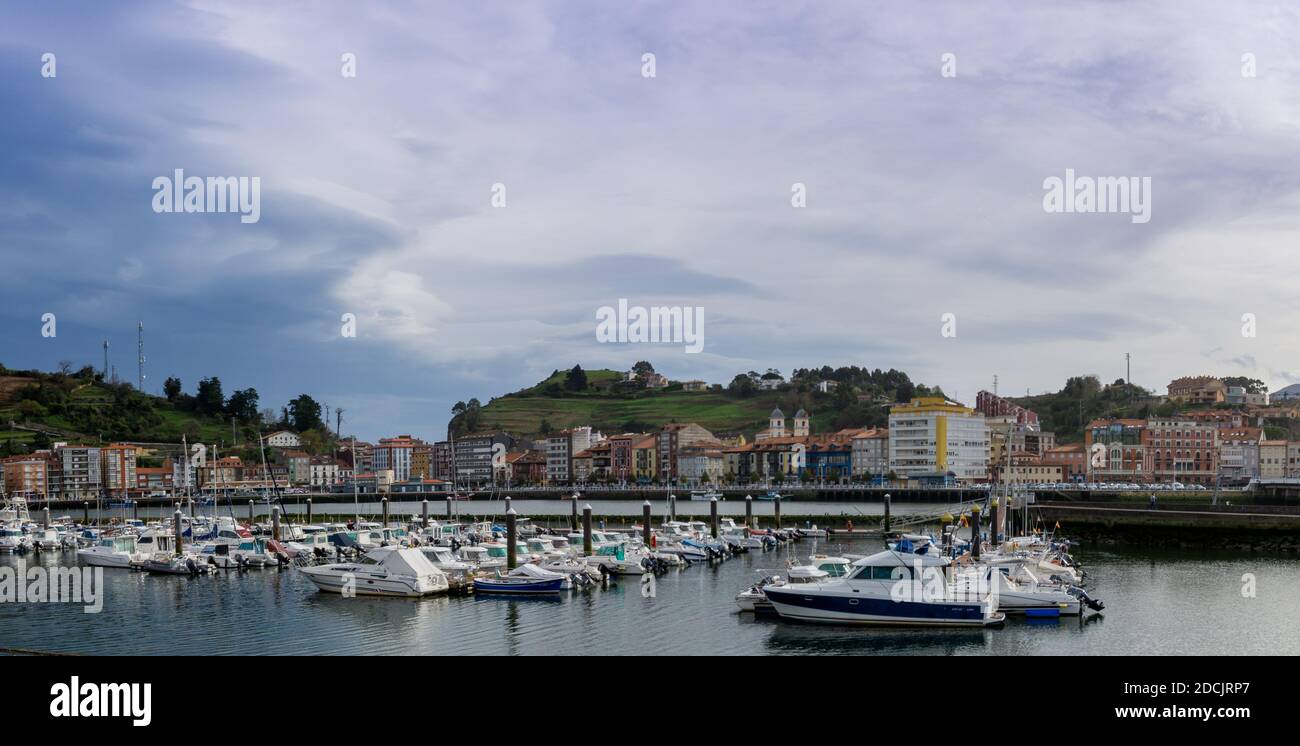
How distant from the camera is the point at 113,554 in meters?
40.4

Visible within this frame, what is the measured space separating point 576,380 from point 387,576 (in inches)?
6444

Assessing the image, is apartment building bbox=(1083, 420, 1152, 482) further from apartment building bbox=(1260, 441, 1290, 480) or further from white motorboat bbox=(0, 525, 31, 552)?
white motorboat bbox=(0, 525, 31, 552)

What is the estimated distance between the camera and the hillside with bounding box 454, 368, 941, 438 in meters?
161

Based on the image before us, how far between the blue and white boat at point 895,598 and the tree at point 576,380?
168410 mm

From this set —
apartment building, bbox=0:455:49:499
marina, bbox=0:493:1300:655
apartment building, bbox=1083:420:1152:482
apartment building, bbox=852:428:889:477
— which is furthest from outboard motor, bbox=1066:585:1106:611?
apartment building, bbox=0:455:49:499

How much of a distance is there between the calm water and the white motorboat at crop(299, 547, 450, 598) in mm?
438

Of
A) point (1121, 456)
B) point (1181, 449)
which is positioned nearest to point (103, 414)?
point (1121, 456)

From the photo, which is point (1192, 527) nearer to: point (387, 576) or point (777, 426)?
point (387, 576)

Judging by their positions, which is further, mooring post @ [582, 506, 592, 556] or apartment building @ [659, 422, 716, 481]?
apartment building @ [659, 422, 716, 481]

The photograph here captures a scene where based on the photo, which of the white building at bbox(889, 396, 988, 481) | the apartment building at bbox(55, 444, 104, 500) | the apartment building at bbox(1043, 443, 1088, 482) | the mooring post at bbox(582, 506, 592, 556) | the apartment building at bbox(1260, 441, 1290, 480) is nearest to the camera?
the mooring post at bbox(582, 506, 592, 556)
